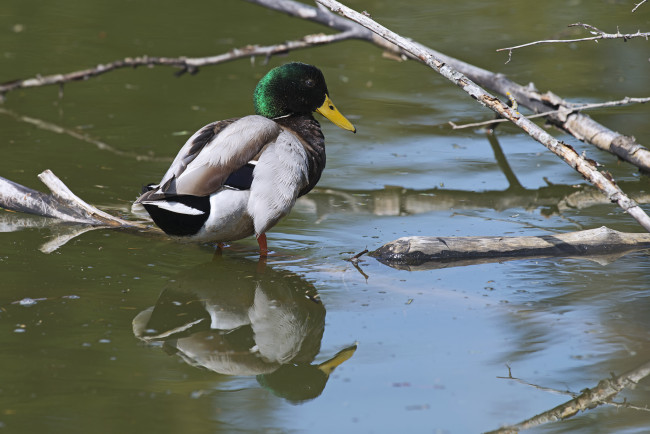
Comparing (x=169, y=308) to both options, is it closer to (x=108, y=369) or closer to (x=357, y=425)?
(x=108, y=369)

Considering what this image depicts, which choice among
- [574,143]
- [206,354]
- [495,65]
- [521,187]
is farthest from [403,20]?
[206,354]

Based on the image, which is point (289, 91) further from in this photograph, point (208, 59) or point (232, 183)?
point (208, 59)

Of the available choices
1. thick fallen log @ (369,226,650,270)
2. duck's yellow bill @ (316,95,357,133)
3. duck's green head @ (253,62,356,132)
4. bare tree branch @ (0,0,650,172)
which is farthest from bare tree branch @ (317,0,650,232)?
bare tree branch @ (0,0,650,172)

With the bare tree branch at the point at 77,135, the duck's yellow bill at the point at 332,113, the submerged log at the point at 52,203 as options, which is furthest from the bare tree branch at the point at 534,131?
the bare tree branch at the point at 77,135

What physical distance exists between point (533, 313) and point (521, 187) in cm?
208

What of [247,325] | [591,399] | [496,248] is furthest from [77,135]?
[591,399]

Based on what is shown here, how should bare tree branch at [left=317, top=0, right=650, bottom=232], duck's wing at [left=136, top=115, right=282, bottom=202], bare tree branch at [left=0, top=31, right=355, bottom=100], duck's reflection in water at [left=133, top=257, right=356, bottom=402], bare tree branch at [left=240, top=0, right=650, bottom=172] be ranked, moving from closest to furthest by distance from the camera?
duck's reflection in water at [left=133, top=257, right=356, bottom=402] → bare tree branch at [left=317, top=0, right=650, bottom=232] → duck's wing at [left=136, top=115, right=282, bottom=202] → bare tree branch at [left=240, top=0, right=650, bottom=172] → bare tree branch at [left=0, top=31, right=355, bottom=100]

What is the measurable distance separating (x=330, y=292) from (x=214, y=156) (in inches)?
32.6

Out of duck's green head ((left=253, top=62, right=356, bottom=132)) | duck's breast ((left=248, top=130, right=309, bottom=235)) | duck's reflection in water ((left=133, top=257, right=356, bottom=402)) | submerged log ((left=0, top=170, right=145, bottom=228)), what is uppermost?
duck's green head ((left=253, top=62, right=356, bottom=132))

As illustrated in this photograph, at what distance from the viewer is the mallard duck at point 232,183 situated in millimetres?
3861

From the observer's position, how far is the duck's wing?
3.86m

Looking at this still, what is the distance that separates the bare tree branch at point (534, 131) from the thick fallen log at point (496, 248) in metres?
0.38

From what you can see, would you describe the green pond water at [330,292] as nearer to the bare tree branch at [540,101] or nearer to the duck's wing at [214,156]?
the bare tree branch at [540,101]

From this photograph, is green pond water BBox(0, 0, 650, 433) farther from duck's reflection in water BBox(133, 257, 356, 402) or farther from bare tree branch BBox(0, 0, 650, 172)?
bare tree branch BBox(0, 0, 650, 172)
